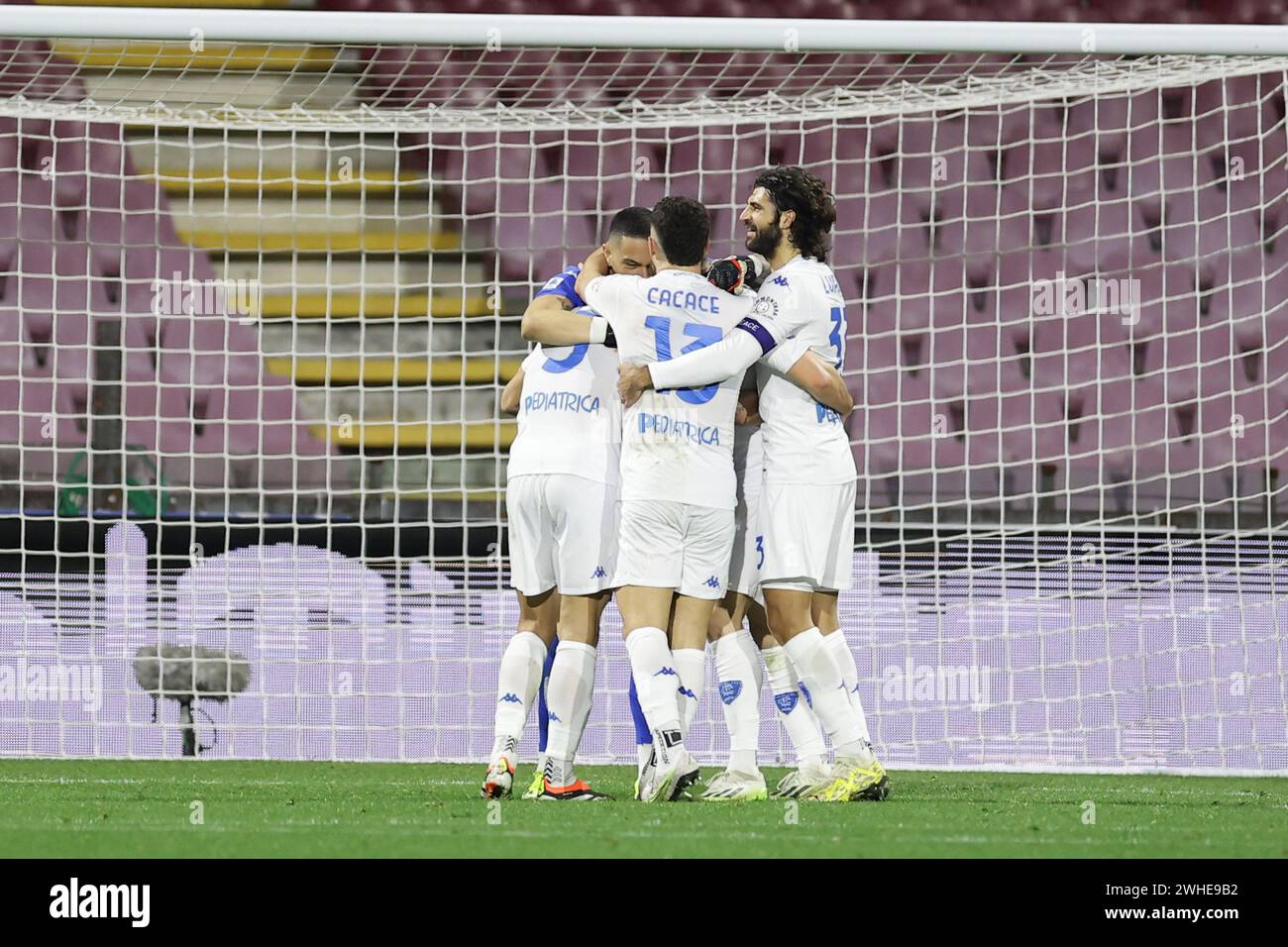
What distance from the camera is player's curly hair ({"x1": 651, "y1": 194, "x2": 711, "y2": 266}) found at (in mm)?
4156

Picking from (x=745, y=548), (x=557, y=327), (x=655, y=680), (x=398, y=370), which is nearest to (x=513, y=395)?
(x=557, y=327)

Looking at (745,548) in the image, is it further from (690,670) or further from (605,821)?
(605,821)

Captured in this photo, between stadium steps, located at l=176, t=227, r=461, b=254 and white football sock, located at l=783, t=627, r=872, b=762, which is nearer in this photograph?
white football sock, located at l=783, t=627, r=872, b=762

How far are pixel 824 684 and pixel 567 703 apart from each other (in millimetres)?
680

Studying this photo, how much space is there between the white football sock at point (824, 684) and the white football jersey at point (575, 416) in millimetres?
754

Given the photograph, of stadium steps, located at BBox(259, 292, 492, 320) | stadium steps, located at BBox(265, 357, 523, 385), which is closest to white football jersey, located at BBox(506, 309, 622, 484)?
stadium steps, located at BBox(265, 357, 523, 385)

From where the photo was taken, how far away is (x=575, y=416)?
4.45 metres

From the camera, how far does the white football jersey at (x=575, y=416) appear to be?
4.43 metres

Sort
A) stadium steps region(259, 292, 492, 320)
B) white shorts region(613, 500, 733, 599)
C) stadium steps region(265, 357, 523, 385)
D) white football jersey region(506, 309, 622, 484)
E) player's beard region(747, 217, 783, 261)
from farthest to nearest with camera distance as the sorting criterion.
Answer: stadium steps region(259, 292, 492, 320) < stadium steps region(265, 357, 523, 385) < white football jersey region(506, 309, 622, 484) < player's beard region(747, 217, 783, 261) < white shorts region(613, 500, 733, 599)

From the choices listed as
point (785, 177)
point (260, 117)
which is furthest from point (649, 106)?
point (785, 177)

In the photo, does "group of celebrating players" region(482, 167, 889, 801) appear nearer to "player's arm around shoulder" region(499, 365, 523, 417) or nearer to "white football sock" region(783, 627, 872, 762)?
"white football sock" region(783, 627, 872, 762)

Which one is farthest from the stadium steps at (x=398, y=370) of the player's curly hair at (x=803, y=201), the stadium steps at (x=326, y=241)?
the player's curly hair at (x=803, y=201)

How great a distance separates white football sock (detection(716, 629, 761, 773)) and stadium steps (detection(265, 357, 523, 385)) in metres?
5.03

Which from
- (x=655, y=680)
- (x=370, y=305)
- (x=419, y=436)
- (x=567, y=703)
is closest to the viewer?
(x=655, y=680)
